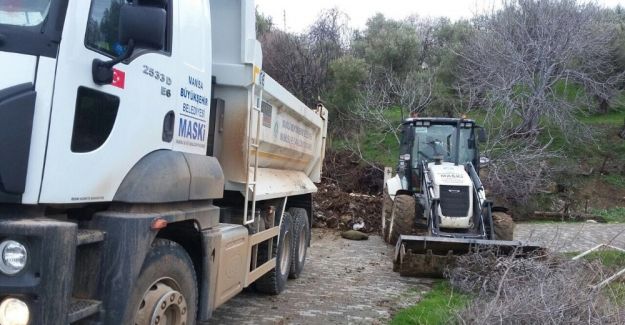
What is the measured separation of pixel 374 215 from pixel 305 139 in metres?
7.26

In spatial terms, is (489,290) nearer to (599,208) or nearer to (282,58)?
(599,208)

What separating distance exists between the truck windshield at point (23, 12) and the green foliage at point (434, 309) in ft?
A: 14.4

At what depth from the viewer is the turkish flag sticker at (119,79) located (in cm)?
341

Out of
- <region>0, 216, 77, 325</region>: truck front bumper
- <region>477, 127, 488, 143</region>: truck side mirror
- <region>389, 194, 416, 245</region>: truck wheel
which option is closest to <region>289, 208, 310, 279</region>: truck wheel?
<region>389, 194, 416, 245</region>: truck wheel

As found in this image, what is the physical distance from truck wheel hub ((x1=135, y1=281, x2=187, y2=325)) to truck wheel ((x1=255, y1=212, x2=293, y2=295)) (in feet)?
9.83

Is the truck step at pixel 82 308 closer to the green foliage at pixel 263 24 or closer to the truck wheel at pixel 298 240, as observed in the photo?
the truck wheel at pixel 298 240

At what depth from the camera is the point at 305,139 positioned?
846cm

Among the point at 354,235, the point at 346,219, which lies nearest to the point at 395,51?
the point at 346,219

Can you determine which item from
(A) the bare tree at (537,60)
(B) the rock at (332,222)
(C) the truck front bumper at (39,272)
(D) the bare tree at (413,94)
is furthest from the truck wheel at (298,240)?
(D) the bare tree at (413,94)

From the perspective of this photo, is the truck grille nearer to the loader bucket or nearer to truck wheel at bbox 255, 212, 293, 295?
the loader bucket

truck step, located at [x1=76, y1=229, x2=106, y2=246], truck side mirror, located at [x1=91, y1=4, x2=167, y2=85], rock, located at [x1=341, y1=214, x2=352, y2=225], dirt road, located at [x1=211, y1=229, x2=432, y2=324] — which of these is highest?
truck side mirror, located at [x1=91, y1=4, x2=167, y2=85]

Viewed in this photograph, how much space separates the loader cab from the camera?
1129 centimetres

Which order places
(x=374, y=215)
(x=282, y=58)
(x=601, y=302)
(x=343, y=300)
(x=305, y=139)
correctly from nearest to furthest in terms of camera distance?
(x=601, y=302) < (x=343, y=300) < (x=305, y=139) < (x=374, y=215) < (x=282, y=58)

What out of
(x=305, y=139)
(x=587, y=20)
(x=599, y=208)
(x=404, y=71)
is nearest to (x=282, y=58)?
(x=404, y=71)
